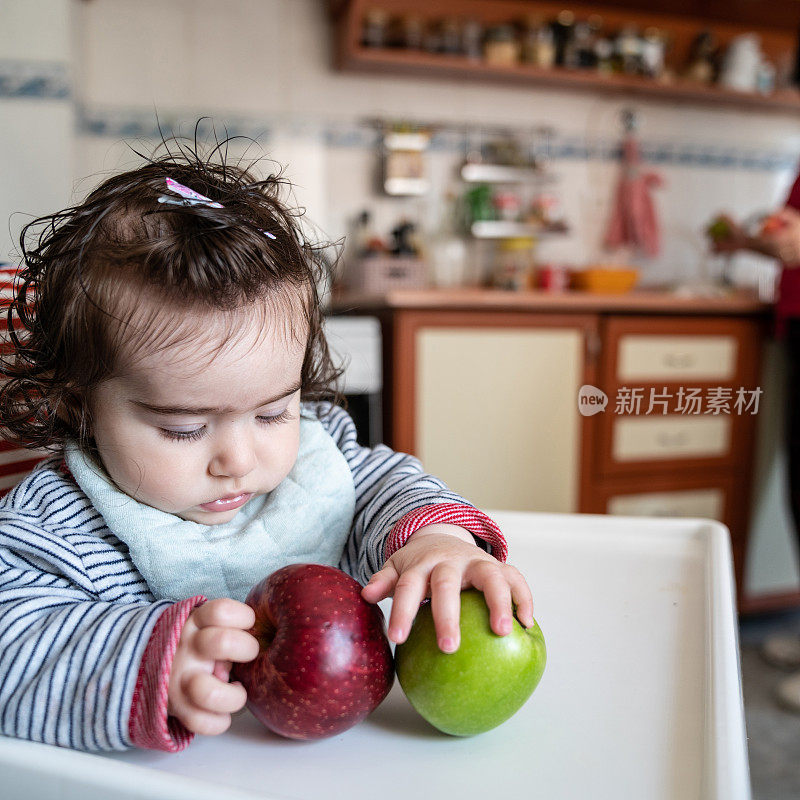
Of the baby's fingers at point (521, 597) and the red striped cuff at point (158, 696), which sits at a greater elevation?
the baby's fingers at point (521, 597)

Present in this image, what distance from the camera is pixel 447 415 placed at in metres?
1.80

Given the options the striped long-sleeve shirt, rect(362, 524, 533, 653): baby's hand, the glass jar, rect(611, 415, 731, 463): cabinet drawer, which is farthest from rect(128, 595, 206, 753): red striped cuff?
the glass jar

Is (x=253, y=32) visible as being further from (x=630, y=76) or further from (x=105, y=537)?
(x=105, y=537)

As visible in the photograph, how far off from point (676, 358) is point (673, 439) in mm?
236

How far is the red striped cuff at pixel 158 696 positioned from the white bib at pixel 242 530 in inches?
5.3

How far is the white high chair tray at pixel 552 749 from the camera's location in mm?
339

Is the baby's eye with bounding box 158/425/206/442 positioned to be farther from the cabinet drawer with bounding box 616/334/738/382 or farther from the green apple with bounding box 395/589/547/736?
the cabinet drawer with bounding box 616/334/738/382

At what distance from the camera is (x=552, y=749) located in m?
0.39

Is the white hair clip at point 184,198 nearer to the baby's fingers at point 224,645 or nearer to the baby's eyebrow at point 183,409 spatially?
the baby's eyebrow at point 183,409

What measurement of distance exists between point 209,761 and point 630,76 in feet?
8.38

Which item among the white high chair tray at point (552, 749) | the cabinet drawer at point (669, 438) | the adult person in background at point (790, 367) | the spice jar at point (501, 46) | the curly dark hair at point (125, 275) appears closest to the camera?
the white high chair tray at point (552, 749)

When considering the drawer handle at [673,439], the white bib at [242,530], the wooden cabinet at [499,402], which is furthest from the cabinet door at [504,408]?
the white bib at [242,530]

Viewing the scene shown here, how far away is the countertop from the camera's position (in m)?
1.73

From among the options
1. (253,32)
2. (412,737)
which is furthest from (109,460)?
(253,32)
